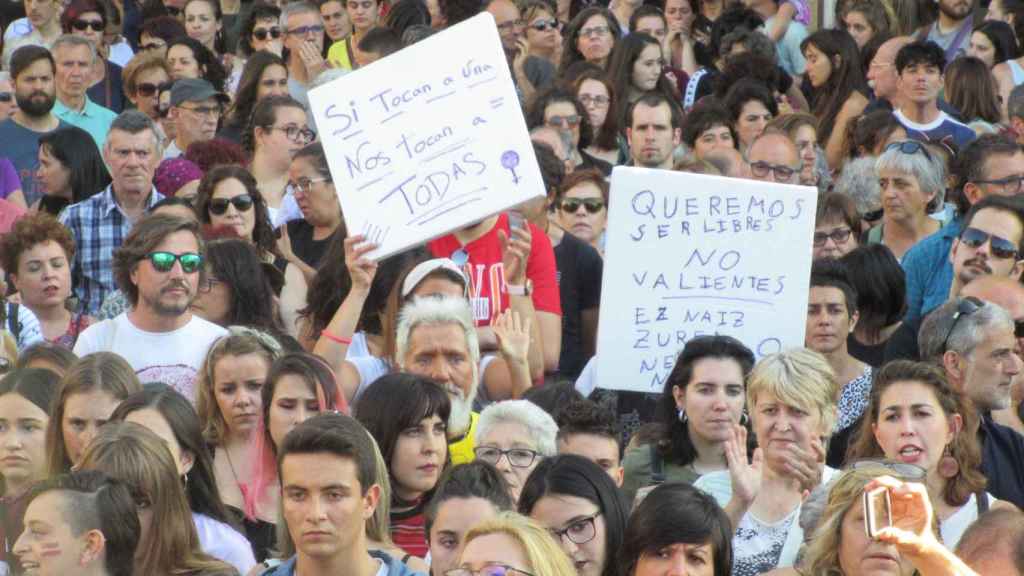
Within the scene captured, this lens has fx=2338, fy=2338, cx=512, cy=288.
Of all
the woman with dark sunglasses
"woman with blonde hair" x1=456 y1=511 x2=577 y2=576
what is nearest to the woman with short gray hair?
the woman with dark sunglasses

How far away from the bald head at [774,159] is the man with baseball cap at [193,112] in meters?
3.01

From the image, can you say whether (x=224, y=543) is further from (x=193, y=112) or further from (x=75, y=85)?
(x=75, y=85)

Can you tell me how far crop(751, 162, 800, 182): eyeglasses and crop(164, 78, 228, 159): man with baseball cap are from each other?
10.0 feet

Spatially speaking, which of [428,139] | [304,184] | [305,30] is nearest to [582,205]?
[304,184]

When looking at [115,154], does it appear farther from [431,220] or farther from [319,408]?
[319,408]

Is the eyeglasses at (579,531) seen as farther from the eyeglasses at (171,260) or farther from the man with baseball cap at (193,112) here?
the man with baseball cap at (193,112)

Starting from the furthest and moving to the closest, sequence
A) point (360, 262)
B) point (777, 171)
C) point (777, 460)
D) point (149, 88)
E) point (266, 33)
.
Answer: point (266, 33) → point (149, 88) → point (777, 171) → point (360, 262) → point (777, 460)

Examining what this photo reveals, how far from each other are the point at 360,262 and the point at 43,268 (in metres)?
1.46

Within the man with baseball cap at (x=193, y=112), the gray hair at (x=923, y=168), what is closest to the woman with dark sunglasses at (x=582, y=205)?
the gray hair at (x=923, y=168)

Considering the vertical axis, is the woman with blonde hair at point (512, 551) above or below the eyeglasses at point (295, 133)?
below

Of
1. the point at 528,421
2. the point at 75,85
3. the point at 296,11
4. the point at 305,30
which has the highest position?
the point at 296,11

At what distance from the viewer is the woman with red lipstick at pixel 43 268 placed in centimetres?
951

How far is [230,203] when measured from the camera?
33.0 feet

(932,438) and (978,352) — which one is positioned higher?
(978,352)
